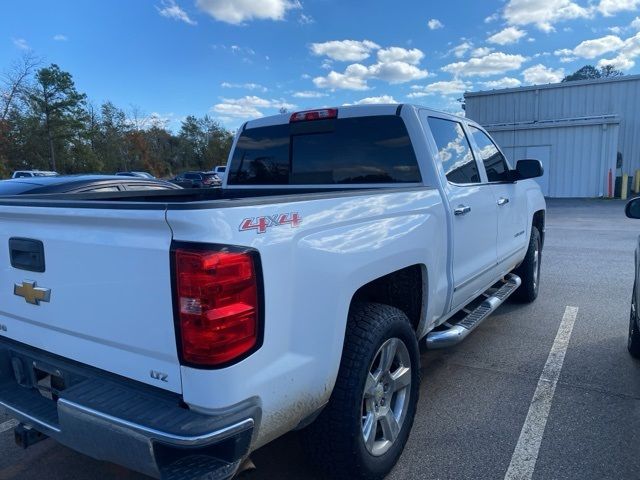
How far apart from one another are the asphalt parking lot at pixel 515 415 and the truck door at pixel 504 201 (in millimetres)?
888

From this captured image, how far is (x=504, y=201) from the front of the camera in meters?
4.33

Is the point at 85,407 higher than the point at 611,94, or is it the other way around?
the point at 611,94

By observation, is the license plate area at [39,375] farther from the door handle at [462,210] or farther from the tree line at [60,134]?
the tree line at [60,134]

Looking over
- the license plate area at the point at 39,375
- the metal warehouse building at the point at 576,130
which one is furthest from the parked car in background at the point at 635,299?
the metal warehouse building at the point at 576,130

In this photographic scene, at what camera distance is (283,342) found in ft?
6.21

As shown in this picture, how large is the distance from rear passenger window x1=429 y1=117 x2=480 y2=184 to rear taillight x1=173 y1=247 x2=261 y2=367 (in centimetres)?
219

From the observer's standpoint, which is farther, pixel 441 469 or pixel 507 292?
pixel 507 292

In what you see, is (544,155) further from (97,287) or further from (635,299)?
(97,287)

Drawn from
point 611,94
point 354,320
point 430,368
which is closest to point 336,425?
point 354,320

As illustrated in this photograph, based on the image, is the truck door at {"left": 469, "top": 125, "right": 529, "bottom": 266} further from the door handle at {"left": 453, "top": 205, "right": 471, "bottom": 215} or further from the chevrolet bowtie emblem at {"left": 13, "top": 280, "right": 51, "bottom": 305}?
the chevrolet bowtie emblem at {"left": 13, "top": 280, "right": 51, "bottom": 305}

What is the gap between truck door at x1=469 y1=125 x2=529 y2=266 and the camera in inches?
169

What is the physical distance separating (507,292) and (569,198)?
19911 millimetres

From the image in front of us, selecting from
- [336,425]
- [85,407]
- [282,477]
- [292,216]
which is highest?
[292,216]

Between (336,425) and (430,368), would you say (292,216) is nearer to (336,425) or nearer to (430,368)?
(336,425)
